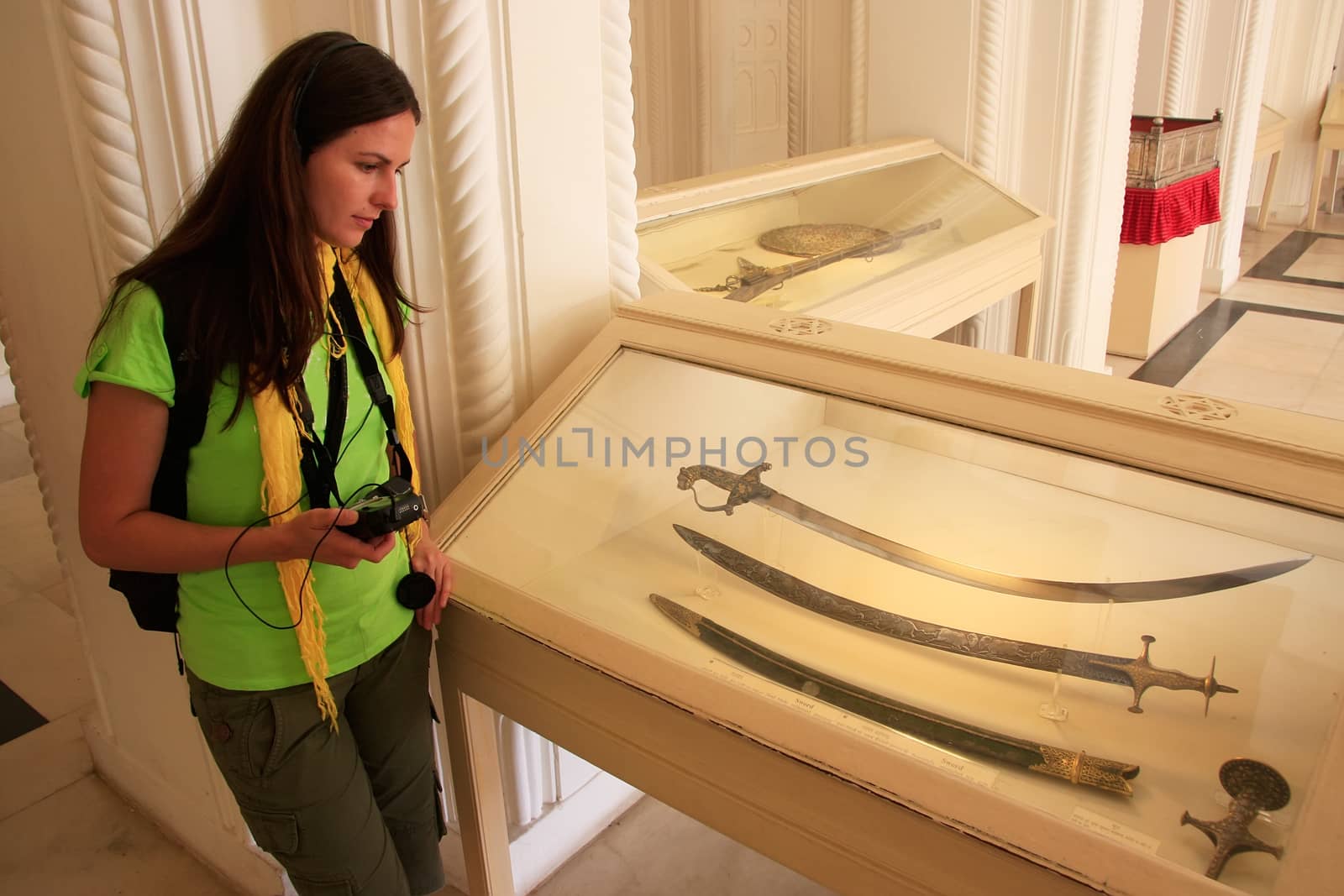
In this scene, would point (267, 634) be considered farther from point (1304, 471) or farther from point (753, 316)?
point (1304, 471)

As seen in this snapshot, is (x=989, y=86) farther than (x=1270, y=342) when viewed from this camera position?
No

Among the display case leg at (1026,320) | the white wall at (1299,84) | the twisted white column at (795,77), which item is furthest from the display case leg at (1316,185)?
the display case leg at (1026,320)

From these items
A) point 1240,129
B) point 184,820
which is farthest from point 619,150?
point 1240,129

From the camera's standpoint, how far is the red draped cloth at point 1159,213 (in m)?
5.80

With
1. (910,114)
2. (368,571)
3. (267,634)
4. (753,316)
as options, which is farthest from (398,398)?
(910,114)

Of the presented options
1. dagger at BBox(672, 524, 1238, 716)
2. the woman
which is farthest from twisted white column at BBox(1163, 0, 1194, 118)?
the woman

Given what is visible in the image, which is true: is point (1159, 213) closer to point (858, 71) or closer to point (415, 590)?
point (858, 71)

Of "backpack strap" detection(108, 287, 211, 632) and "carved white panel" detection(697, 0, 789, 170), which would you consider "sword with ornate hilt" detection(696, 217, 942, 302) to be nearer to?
"backpack strap" detection(108, 287, 211, 632)

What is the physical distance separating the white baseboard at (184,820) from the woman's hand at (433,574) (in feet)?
3.38

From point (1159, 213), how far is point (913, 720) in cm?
529

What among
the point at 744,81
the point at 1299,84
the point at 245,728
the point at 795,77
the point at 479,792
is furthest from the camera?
the point at 1299,84

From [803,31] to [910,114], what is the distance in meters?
0.72

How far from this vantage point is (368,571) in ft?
5.13

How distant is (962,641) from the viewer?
147 centimetres
